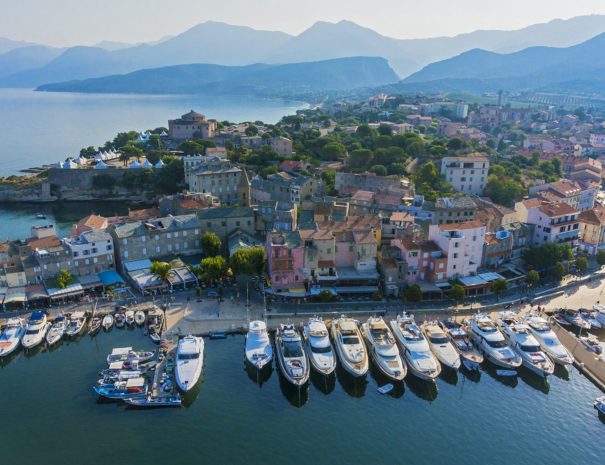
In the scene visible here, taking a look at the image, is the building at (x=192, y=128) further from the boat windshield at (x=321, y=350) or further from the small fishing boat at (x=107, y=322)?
the boat windshield at (x=321, y=350)

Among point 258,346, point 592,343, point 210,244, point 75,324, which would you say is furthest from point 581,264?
point 75,324

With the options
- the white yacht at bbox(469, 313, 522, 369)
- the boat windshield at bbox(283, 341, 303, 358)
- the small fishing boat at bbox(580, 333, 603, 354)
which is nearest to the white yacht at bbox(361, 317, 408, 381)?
the boat windshield at bbox(283, 341, 303, 358)

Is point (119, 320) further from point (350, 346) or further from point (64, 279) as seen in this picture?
point (350, 346)

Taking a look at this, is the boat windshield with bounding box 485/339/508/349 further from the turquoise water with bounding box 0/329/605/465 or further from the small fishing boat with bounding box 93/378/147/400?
the small fishing boat with bounding box 93/378/147/400

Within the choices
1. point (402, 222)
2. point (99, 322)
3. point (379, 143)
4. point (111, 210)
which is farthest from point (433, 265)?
point (111, 210)

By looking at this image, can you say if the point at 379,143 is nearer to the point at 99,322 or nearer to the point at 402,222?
the point at 402,222

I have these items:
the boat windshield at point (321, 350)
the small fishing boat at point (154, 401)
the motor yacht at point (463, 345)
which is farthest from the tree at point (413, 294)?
the small fishing boat at point (154, 401)
